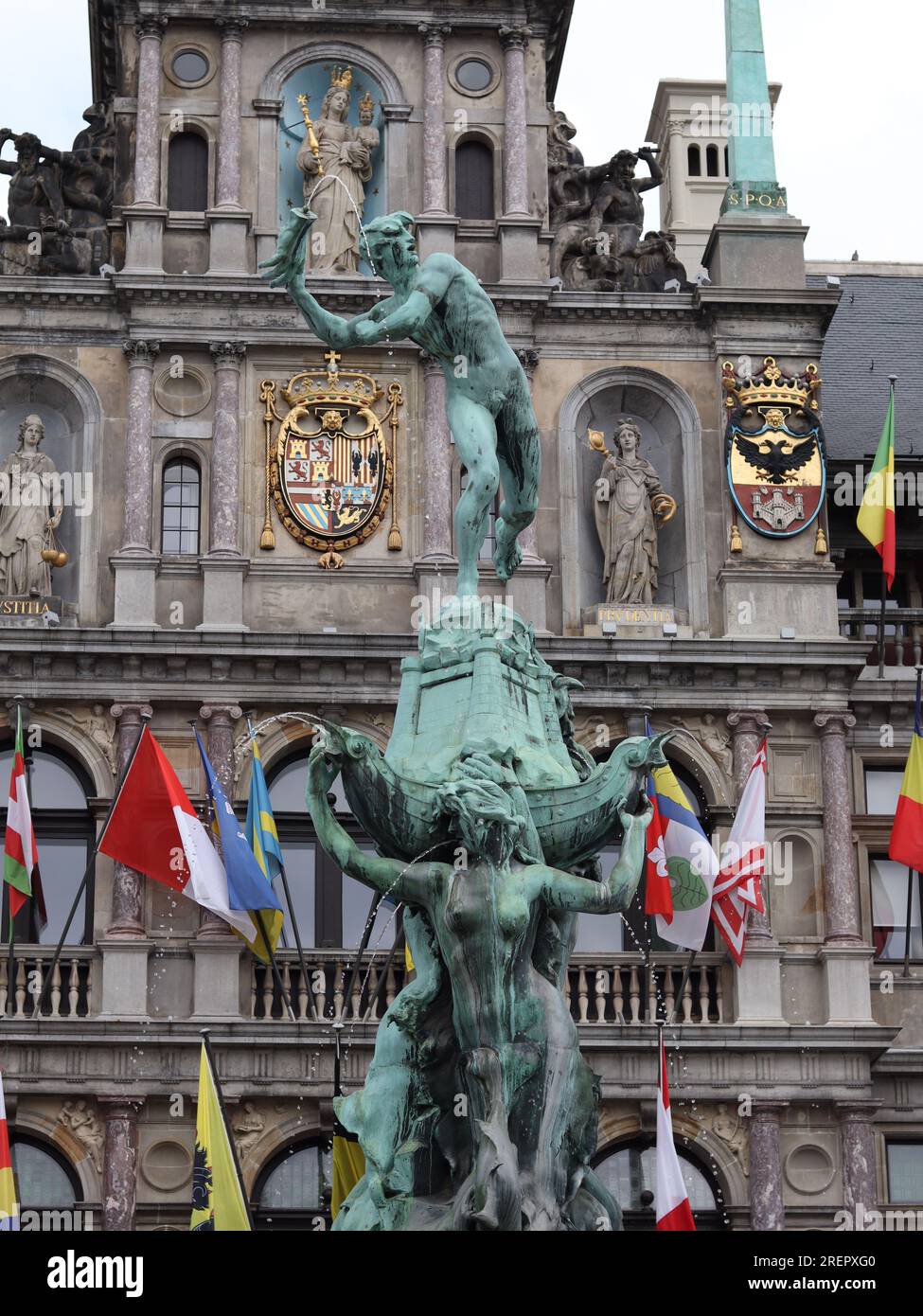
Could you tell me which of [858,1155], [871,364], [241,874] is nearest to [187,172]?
[241,874]

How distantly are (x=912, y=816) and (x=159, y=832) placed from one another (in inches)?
298

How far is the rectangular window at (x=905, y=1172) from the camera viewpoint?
97.5ft

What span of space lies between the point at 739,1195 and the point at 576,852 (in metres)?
13.4

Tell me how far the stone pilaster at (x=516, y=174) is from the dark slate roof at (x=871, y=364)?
14.3ft

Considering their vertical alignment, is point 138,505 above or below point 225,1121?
above

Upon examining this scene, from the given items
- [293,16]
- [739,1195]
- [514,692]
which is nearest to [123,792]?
[739,1195]

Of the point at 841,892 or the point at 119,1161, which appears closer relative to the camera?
the point at 119,1161

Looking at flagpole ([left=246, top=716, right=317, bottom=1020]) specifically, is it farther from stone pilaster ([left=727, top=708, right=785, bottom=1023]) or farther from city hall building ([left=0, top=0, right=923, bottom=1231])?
stone pilaster ([left=727, top=708, right=785, bottom=1023])

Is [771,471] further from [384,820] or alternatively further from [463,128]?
[384,820]

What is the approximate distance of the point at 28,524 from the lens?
30875 millimetres

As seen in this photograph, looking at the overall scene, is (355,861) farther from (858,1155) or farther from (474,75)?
(474,75)

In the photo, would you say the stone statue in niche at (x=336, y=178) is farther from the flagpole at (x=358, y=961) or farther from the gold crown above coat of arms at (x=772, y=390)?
the flagpole at (x=358, y=961)

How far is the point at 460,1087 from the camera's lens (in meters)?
15.5
